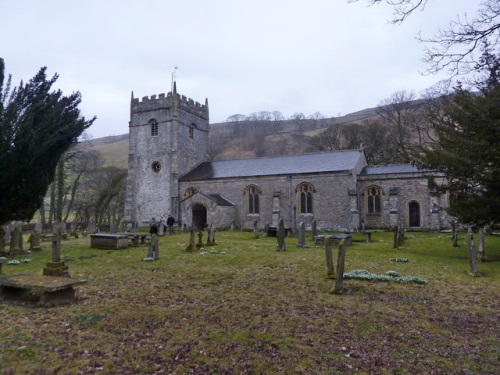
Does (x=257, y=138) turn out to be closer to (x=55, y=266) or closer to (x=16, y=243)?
(x=16, y=243)

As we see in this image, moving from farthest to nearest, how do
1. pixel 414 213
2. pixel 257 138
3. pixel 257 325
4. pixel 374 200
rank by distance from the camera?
pixel 257 138, pixel 374 200, pixel 414 213, pixel 257 325

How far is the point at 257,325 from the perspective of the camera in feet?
18.2

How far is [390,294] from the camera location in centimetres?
762

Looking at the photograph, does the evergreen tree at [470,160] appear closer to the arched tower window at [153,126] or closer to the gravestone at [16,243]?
the gravestone at [16,243]

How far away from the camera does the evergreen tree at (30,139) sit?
11.9m

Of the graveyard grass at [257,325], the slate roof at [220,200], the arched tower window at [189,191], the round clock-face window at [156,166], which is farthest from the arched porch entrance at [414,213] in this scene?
the round clock-face window at [156,166]

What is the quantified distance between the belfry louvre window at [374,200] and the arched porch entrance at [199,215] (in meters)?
13.3

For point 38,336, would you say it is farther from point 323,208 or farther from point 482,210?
point 323,208

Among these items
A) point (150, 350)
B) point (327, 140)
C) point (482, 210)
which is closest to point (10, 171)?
point (150, 350)

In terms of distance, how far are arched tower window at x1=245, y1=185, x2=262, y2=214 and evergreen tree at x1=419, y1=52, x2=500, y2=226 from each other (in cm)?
1674

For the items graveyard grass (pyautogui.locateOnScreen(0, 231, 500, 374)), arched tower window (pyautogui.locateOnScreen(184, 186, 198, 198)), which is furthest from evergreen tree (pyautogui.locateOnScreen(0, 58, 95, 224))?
arched tower window (pyautogui.locateOnScreen(184, 186, 198, 198))

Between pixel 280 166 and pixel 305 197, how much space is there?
3723mm

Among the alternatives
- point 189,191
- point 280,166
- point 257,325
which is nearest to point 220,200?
point 189,191

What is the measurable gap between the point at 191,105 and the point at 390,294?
29.3 meters
